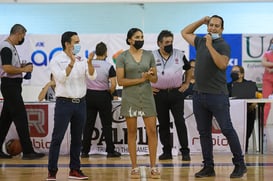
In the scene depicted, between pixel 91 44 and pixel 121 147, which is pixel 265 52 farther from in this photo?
pixel 121 147

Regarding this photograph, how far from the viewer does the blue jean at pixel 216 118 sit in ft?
19.8

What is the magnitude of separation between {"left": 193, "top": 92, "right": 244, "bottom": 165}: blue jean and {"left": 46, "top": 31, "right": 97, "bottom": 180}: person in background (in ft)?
3.70

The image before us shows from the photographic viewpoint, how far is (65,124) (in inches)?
231

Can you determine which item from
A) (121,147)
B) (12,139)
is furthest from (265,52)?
(12,139)

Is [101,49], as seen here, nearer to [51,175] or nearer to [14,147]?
[14,147]

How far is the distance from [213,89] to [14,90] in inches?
119

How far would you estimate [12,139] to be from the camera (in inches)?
335

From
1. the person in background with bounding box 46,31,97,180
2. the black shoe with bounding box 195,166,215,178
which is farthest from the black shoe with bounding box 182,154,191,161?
the person in background with bounding box 46,31,97,180

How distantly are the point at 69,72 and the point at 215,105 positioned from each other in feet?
4.77

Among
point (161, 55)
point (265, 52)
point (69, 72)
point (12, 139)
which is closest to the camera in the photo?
point (69, 72)

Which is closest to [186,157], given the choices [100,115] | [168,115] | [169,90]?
[168,115]

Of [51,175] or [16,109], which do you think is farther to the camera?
[16,109]

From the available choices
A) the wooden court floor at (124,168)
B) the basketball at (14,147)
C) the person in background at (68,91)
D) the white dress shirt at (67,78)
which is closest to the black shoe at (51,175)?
the person in background at (68,91)

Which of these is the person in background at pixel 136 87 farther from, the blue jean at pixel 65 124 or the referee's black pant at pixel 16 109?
the referee's black pant at pixel 16 109
